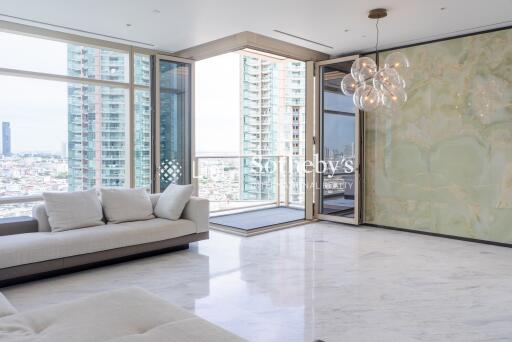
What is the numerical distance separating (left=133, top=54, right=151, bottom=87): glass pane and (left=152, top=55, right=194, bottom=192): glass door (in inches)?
6.1

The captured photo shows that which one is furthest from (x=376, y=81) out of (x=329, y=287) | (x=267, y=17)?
(x=329, y=287)

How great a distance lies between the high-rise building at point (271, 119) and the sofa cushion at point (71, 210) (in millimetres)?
4265

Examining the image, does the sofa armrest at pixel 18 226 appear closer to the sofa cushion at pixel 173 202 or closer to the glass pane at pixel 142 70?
the sofa cushion at pixel 173 202

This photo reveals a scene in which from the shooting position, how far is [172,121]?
259 inches

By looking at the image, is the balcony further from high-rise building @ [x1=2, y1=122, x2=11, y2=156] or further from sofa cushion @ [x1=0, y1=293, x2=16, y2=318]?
sofa cushion @ [x1=0, y1=293, x2=16, y2=318]

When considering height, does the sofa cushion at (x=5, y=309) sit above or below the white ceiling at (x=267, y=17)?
below

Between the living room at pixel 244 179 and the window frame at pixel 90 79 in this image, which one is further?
the window frame at pixel 90 79

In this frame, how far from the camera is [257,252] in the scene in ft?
16.3

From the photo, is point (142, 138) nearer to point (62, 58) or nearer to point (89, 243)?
point (62, 58)

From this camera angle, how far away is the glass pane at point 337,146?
662cm

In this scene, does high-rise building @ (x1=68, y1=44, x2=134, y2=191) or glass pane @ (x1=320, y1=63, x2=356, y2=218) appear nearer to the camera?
high-rise building @ (x1=68, y1=44, x2=134, y2=191)

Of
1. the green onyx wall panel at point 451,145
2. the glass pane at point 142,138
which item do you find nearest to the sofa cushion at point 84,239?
the glass pane at point 142,138

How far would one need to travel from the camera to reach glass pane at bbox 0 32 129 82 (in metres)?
5.19

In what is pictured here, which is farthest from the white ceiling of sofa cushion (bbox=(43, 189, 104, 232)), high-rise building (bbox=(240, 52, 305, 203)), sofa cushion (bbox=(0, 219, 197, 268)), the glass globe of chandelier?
high-rise building (bbox=(240, 52, 305, 203))
